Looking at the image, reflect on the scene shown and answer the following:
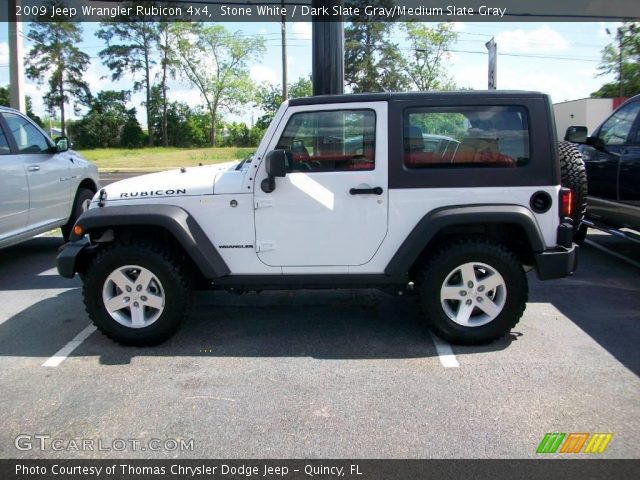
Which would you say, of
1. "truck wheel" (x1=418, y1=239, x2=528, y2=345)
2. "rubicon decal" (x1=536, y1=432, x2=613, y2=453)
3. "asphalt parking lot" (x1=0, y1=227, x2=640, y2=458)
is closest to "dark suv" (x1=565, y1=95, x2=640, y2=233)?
"asphalt parking lot" (x1=0, y1=227, x2=640, y2=458)

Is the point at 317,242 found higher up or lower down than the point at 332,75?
lower down

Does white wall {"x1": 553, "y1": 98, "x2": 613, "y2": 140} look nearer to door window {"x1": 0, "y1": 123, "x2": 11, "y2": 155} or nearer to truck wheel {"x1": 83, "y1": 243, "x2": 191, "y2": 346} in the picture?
door window {"x1": 0, "y1": 123, "x2": 11, "y2": 155}

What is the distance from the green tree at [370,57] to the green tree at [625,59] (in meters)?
24.2

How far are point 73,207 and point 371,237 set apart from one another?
499cm

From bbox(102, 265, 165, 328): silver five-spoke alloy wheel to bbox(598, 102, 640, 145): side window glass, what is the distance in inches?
216

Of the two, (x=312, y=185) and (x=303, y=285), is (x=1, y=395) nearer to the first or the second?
(x=303, y=285)

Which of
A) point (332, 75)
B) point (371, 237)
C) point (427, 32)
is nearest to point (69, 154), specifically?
point (332, 75)

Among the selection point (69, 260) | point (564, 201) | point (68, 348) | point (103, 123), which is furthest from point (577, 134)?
point (103, 123)

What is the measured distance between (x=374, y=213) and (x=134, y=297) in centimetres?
Result: 192

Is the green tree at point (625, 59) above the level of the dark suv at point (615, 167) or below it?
above

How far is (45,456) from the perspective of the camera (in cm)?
288

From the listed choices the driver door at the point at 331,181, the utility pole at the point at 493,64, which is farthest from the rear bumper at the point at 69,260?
the utility pole at the point at 493,64

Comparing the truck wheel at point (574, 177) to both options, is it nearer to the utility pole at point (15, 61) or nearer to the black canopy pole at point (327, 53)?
the black canopy pole at point (327, 53)

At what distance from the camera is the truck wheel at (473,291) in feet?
13.5
